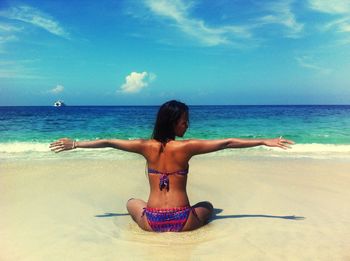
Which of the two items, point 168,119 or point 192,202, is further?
point 192,202

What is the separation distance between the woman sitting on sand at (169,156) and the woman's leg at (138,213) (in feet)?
0.05

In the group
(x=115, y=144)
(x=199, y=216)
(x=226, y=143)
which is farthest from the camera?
(x=199, y=216)

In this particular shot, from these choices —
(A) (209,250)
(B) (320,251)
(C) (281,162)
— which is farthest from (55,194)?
(C) (281,162)

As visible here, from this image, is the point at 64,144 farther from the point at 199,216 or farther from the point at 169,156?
the point at 199,216

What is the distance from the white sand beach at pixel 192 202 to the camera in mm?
3701

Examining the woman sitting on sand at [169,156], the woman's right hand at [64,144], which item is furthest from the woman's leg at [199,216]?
the woman's right hand at [64,144]

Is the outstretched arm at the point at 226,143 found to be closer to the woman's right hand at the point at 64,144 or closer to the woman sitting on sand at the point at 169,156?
the woman sitting on sand at the point at 169,156

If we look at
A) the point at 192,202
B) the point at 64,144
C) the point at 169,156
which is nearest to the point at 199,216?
the point at 169,156

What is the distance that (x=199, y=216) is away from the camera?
4340 mm

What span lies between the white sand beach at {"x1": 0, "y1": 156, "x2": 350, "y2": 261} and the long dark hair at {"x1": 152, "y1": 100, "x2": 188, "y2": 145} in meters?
1.13

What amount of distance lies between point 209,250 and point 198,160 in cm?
574

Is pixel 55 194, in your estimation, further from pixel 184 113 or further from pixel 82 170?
pixel 184 113

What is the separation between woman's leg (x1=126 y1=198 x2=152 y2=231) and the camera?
Answer: 13.8 feet

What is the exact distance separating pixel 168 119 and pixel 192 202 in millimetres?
2196
